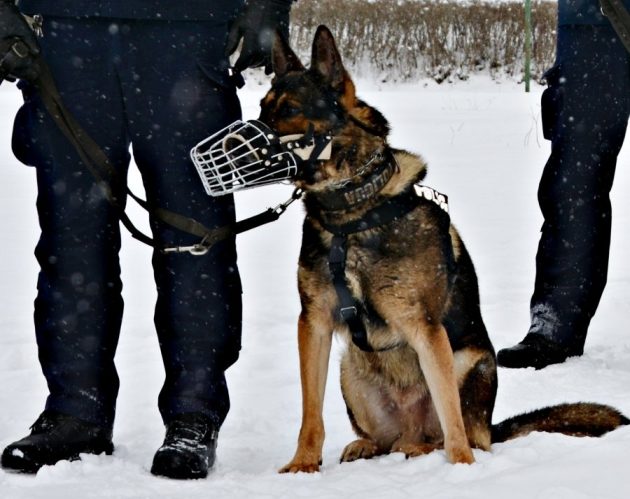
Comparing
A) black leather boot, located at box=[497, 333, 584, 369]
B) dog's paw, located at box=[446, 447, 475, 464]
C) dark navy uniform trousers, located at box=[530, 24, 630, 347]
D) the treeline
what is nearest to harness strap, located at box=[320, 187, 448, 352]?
dog's paw, located at box=[446, 447, 475, 464]

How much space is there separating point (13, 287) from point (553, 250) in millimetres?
2952

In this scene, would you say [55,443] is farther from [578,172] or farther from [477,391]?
[578,172]

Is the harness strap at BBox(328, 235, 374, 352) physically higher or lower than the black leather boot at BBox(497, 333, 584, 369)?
higher

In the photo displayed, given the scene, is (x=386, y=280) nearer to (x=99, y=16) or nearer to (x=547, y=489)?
(x=547, y=489)

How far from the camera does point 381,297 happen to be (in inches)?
106

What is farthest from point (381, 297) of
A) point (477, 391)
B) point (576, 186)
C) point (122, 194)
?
point (576, 186)

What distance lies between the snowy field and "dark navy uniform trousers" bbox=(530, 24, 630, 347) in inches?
9.8

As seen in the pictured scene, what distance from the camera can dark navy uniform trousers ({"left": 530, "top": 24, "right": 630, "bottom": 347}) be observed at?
3.89 m

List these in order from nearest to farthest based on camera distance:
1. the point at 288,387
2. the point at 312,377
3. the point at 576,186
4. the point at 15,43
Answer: the point at 15,43, the point at 312,377, the point at 288,387, the point at 576,186

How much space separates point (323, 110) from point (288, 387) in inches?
52.3

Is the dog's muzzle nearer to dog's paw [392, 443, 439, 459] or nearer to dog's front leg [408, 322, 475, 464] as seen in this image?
dog's front leg [408, 322, 475, 464]

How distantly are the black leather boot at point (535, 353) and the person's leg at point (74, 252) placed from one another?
1.70 metres

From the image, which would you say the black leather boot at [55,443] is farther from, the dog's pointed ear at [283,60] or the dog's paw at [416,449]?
the dog's pointed ear at [283,60]

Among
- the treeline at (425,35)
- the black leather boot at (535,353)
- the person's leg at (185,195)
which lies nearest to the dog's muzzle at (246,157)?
the person's leg at (185,195)
